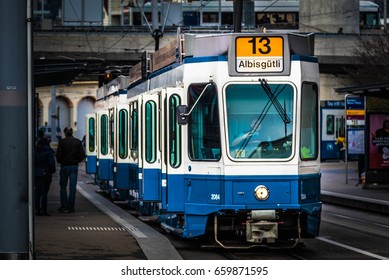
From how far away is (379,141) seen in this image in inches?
1405

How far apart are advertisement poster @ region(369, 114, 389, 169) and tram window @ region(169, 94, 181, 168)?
62.4 feet

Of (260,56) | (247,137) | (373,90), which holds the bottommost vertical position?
(247,137)

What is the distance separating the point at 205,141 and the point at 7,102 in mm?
6273

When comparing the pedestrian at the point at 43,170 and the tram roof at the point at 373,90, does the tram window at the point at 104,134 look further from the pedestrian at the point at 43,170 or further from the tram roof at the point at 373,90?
the pedestrian at the point at 43,170

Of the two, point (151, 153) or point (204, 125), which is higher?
point (204, 125)

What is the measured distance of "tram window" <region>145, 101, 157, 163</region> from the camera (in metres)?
18.6

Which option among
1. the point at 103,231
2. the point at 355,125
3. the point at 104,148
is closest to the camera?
the point at 103,231

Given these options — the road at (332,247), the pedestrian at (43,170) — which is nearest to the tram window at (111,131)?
the pedestrian at (43,170)

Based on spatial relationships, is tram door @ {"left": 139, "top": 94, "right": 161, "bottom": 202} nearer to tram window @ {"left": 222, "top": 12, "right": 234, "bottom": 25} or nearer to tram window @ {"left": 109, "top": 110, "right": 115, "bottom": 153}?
tram window @ {"left": 109, "top": 110, "right": 115, "bottom": 153}

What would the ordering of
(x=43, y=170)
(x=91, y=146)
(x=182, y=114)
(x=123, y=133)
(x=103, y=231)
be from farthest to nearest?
1. (x=91, y=146)
2. (x=123, y=133)
3. (x=43, y=170)
4. (x=103, y=231)
5. (x=182, y=114)

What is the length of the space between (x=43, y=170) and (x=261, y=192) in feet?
28.3

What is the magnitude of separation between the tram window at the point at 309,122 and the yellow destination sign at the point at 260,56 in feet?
1.71

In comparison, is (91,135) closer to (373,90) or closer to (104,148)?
(104,148)

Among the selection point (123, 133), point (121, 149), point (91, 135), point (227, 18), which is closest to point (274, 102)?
point (123, 133)
